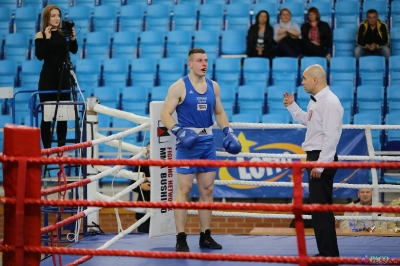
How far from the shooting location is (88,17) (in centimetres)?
1049

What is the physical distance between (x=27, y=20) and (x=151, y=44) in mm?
2061

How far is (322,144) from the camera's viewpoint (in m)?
4.47

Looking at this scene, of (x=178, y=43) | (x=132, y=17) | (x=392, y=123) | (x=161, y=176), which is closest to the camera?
(x=161, y=176)

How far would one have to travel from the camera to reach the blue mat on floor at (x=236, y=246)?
4.58 m

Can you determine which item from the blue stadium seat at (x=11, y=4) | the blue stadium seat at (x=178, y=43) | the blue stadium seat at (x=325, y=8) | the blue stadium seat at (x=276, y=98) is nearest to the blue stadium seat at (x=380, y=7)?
the blue stadium seat at (x=325, y=8)

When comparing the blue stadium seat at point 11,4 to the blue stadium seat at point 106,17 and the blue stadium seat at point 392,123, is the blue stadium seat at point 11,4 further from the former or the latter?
the blue stadium seat at point 392,123

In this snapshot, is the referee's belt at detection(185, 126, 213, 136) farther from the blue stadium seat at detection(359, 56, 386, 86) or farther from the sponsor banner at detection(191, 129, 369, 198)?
the blue stadium seat at detection(359, 56, 386, 86)

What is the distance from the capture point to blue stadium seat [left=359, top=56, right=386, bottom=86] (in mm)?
9094

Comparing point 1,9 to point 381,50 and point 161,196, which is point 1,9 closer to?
point 381,50

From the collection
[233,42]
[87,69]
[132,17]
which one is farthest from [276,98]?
[132,17]

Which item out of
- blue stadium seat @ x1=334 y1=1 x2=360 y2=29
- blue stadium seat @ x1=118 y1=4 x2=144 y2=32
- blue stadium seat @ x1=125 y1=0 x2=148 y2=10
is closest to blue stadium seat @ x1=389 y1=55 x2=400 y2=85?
blue stadium seat @ x1=334 y1=1 x2=360 y2=29

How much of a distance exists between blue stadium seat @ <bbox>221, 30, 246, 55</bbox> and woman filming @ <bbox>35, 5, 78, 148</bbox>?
3962 millimetres

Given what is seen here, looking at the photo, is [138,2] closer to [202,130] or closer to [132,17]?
[132,17]

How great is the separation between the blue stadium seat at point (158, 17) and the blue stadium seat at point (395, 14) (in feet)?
10.7
